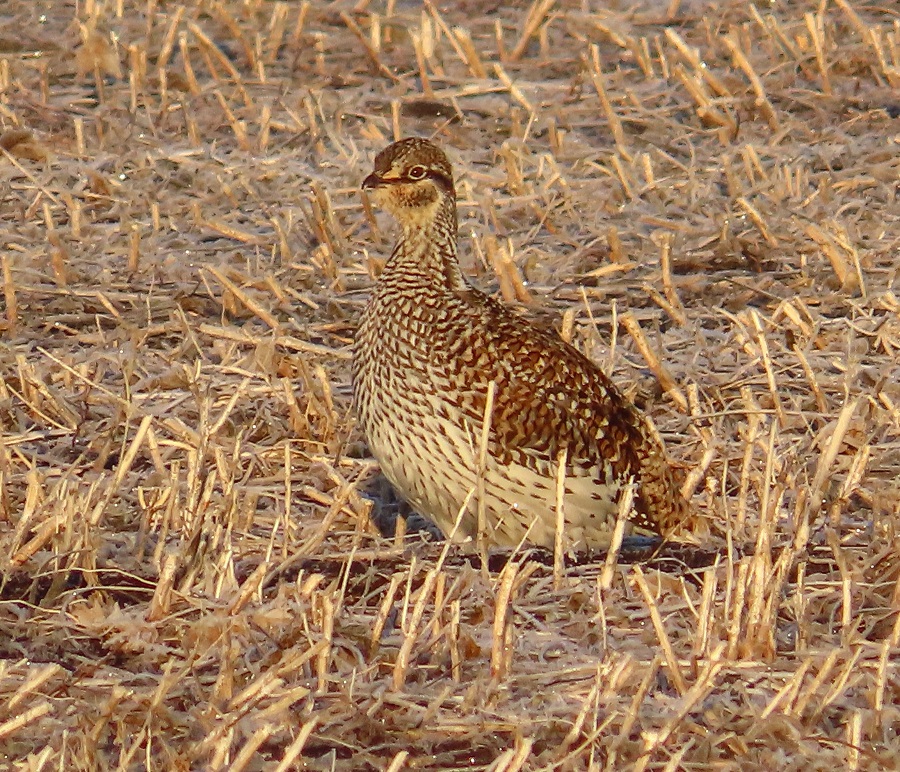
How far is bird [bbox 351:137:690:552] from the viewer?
459cm

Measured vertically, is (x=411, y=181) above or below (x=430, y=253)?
above

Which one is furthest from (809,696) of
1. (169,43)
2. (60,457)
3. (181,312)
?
(169,43)

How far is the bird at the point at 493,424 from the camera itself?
15.1 ft

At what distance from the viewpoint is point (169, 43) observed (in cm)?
827

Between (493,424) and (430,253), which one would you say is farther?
Answer: (430,253)

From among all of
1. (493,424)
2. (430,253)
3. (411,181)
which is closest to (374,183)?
(411,181)

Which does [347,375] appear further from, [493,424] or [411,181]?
[493,424]

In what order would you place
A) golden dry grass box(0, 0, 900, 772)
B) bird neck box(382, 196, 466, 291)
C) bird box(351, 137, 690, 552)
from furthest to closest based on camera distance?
1. bird neck box(382, 196, 466, 291)
2. bird box(351, 137, 690, 552)
3. golden dry grass box(0, 0, 900, 772)

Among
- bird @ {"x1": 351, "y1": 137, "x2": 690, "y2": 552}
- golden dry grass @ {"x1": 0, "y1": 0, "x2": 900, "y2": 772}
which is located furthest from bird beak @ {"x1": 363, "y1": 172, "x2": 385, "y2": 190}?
golden dry grass @ {"x1": 0, "y1": 0, "x2": 900, "y2": 772}

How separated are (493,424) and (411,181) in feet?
2.47

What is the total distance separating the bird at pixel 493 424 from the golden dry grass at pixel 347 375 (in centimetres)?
19

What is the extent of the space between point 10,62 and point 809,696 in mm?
5807

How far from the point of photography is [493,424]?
461 centimetres

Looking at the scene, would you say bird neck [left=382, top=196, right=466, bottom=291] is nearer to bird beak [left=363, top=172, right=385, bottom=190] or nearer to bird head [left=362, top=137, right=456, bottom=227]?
bird head [left=362, top=137, right=456, bottom=227]
